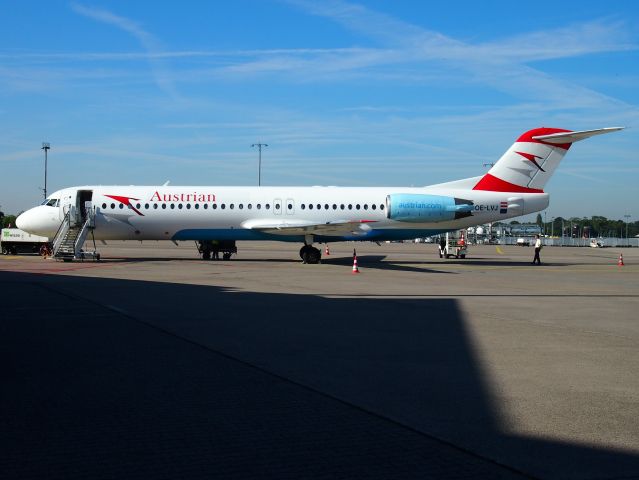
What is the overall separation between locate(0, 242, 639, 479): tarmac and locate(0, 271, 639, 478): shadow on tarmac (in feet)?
0.08

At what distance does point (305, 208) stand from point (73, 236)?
11.0 m

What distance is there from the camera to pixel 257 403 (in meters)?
6.75

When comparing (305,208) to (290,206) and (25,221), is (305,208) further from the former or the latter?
(25,221)

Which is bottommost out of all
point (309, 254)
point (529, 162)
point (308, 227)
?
point (309, 254)

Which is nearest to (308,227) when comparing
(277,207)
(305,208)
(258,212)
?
(305,208)

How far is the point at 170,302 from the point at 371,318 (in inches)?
190

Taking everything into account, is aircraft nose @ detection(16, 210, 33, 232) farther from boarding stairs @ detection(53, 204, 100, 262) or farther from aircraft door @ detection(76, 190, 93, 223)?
aircraft door @ detection(76, 190, 93, 223)

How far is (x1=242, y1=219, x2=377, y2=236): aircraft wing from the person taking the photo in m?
31.4

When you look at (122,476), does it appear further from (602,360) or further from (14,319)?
(14,319)

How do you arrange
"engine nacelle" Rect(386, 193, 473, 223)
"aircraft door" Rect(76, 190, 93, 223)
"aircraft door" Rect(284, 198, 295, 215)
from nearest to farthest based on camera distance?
"aircraft door" Rect(76, 190, 93, 223) → "engine nacelle" Rect(386, 193, 473, 223) → "aircraft door" Rect(284, 198, 295, 215)

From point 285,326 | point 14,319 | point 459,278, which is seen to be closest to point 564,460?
point 285,326

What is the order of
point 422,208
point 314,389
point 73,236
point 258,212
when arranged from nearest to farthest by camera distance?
1. point 314,389
2. point 73,236
3. point 422,208
4. point 258,212

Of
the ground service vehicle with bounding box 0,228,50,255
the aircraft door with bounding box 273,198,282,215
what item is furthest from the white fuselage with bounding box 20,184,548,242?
the ground service vehicle with bounding box 0,228,50,255

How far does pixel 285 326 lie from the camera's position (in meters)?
12.1
